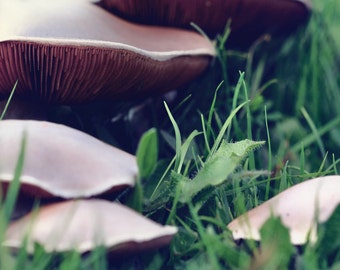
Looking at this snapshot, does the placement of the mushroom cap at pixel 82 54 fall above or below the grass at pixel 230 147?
above

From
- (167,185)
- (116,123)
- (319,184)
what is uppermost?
(319,184)

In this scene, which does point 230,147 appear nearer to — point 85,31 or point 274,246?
point 274,246

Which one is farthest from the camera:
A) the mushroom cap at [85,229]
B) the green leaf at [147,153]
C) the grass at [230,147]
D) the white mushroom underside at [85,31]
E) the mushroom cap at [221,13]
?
the mushroom cap at [221,13]

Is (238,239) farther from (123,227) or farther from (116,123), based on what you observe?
(116,123)

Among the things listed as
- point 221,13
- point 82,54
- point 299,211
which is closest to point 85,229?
point 299,211

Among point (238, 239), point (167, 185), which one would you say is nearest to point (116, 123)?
point (167, 185)

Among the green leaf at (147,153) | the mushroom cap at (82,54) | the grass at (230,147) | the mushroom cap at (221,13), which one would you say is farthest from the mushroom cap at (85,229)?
the mushroom cap at (221,13)

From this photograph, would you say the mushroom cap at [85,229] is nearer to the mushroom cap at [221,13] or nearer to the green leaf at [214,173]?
the green leaf at [214,173]
